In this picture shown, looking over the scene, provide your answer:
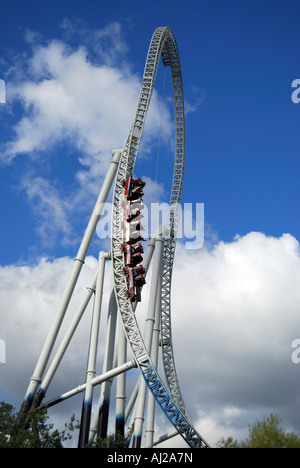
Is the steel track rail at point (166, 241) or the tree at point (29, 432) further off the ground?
the steel track rail at point (166, 241)

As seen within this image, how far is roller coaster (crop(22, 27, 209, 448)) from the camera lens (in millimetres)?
30000

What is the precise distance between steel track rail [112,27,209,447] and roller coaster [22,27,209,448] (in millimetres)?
55

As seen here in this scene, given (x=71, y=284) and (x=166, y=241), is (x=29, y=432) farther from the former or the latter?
(x=166, y=241)

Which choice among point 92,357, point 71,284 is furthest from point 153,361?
point 71,284

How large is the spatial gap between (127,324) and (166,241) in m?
9.46

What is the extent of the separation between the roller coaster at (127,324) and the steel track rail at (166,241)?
55mm

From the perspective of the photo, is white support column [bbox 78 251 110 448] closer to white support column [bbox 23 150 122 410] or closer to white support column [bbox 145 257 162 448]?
white support column [bbox 23 150 122 410]

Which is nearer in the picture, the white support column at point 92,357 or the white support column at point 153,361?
the white support column at point 92,357

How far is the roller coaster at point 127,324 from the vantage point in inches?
1181

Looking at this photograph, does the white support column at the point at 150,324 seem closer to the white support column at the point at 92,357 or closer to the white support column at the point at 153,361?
the white support column at the point at 153,361

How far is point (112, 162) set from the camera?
35031mm
